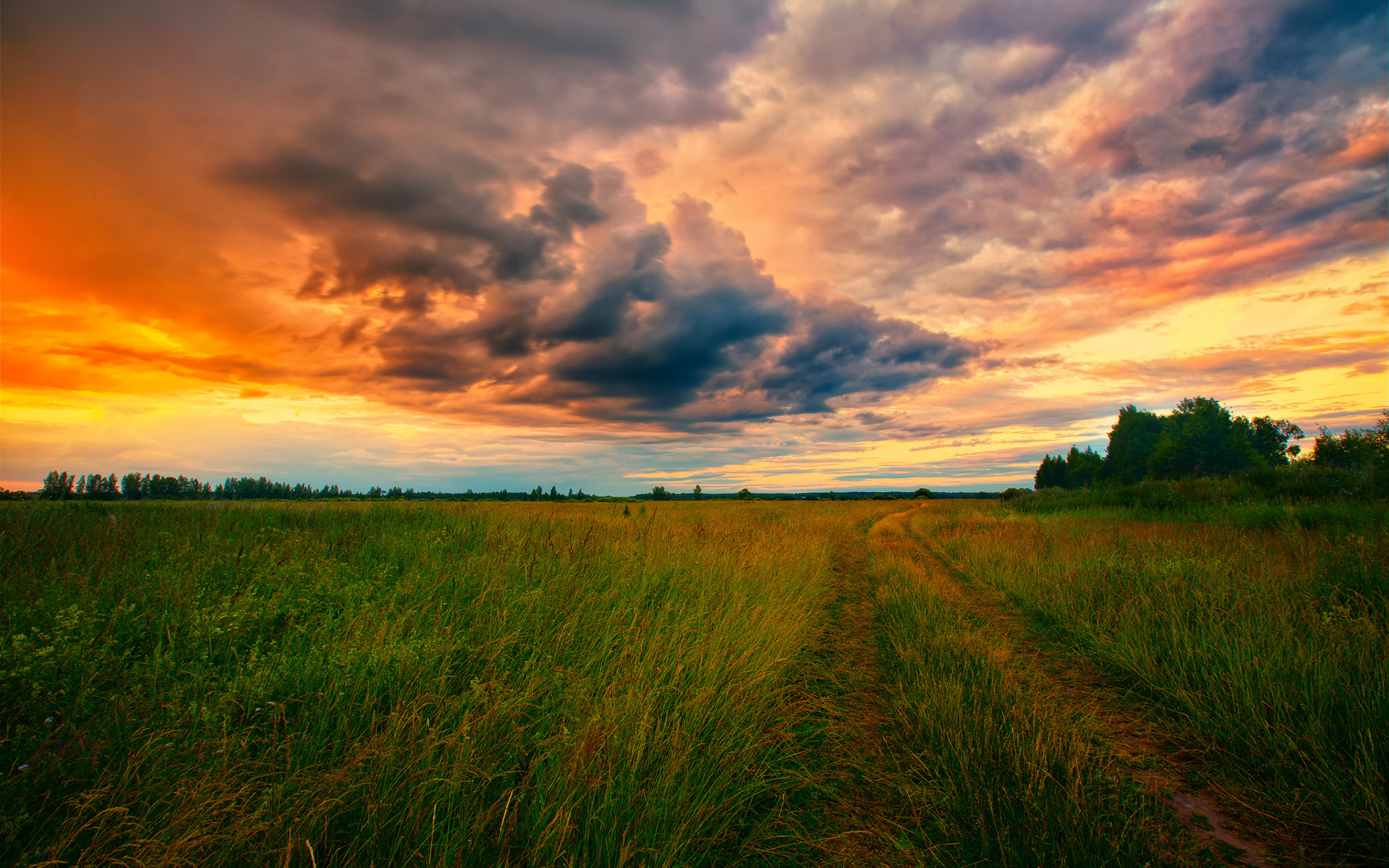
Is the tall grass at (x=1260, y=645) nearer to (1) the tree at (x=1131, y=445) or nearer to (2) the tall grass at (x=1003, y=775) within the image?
(2) the tall grass at (x=1003, y=775)

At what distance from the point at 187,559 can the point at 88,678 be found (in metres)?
3.57

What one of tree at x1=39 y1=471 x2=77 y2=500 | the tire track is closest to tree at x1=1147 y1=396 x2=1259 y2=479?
the tire track

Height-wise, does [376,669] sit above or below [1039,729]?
above

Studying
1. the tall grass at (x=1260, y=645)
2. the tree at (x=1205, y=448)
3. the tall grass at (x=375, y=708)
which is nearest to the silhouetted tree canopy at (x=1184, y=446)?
the tree at (x=1205, y=448)

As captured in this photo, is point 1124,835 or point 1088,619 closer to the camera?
point 1124,835

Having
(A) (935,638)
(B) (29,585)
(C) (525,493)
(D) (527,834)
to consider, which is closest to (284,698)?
(D) (527,834)

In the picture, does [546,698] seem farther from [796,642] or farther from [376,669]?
[796,642]

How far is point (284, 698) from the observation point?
374cm

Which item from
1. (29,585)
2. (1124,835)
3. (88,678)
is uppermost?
(29,585)

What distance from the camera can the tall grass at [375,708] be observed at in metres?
2.57

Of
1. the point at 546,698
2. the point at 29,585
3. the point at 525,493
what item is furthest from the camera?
the point at 525,493

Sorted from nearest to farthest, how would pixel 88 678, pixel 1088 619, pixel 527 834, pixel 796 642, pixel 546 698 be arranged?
pixel 527 834 → pixel 88 678 → pixel 546 698 → pixel 796 642 → pixel 1088 619

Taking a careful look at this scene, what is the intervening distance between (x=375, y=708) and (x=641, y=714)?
2164 millimetres

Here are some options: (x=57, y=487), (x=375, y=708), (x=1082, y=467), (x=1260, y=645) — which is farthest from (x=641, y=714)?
(x=1082, y=467)
